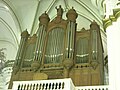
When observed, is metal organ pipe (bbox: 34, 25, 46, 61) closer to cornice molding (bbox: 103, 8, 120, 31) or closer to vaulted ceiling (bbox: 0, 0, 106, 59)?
vaulted ceiling (bbox: 0, 0, 106, 59)

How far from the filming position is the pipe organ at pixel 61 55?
30.2 feet

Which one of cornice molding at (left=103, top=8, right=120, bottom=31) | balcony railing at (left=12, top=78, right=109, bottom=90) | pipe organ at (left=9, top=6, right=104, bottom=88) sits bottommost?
balcony railing at (left=12, top=78, right=109, bottom=90)

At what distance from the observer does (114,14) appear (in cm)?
844

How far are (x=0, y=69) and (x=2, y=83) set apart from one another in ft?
2.54

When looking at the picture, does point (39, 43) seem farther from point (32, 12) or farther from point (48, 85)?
point (32, 12)

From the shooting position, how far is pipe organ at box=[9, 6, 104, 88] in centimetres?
921

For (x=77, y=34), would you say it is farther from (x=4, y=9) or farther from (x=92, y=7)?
(x=4, y=9)

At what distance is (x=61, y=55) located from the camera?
9.66 meters

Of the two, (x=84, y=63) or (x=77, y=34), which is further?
(x=77, y=34)

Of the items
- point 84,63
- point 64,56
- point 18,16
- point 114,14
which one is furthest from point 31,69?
point 18,16

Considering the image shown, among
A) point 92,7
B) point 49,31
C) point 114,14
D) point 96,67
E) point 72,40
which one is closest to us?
point 114,14

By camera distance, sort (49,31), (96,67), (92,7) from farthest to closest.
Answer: (92,7)
(49,31)
(96,67)

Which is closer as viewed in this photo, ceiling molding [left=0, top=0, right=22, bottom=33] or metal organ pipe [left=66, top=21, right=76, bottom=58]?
metal organ pipe [left=66, top=21, right=76, bottom=58]

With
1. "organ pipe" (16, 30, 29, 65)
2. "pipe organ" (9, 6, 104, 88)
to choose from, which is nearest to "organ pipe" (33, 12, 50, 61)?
"pipe organ" (9, 6, 104, 88)
